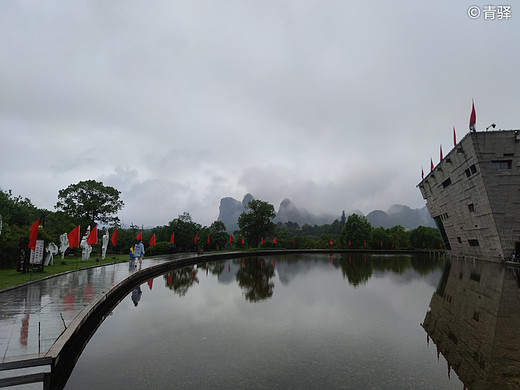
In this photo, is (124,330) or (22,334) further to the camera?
(124,330)

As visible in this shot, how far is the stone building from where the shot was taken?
27.2 meters

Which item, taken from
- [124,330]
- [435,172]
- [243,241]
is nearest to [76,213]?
[243,241]

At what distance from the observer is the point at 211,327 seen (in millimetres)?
8531

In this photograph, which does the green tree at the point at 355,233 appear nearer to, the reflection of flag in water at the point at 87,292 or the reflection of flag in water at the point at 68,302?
the reflection of flag in water at the point at 87,292

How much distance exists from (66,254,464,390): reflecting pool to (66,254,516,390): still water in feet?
0.07

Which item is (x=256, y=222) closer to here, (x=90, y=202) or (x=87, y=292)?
(x=90, y=202)

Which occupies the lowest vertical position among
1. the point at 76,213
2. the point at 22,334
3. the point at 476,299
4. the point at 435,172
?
the point at 476,299

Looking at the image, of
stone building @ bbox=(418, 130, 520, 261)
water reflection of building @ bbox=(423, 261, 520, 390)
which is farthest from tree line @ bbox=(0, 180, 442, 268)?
stone building @ bbox=(418, 130, 520, 261)

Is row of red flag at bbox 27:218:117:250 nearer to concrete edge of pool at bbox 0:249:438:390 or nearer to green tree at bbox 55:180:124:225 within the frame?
concrete edge of pool at bbox 0:249:438:390

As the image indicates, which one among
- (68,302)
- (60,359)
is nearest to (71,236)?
(68,302)

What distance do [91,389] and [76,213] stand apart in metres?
36.0

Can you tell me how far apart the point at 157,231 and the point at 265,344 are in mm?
46448

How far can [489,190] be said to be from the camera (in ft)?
90.8

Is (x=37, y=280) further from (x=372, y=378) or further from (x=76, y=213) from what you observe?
(x=76, y=213)
